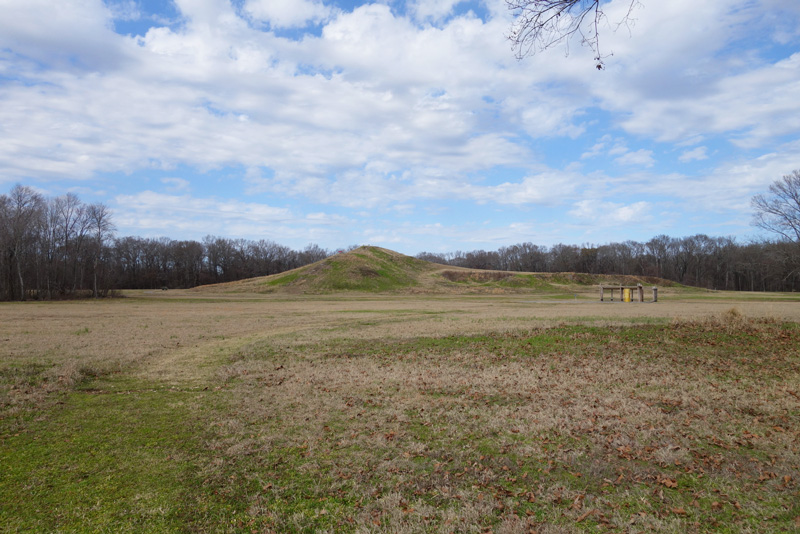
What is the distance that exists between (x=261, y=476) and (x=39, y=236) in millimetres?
76339

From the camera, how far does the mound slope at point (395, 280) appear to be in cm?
7025

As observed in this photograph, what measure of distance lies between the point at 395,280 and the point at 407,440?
6898 cm

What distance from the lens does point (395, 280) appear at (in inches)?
2992

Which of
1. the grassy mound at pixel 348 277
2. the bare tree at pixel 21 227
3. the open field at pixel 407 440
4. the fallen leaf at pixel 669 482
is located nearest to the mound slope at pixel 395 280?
the grassy mound at pixel 348 277

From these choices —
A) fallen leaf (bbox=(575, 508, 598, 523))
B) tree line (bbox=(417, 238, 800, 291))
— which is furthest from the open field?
tree line (bbox=(417, 238, 800, 291))

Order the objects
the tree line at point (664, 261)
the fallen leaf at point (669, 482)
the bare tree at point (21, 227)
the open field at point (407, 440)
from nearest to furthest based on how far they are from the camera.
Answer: the open field at point (407, 440), the fallen leaf at point (669, 482), the bare tree at point (21, 227), the tree line at point (664, 261)

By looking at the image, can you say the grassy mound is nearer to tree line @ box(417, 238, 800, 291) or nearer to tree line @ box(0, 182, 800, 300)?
tree line @ box(0, 182, 800, 300)

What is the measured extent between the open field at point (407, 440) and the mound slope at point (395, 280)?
55.6 meters

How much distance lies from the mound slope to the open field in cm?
5563

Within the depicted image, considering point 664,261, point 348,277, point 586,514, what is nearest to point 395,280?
point 348,277

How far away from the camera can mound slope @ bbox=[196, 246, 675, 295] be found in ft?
230

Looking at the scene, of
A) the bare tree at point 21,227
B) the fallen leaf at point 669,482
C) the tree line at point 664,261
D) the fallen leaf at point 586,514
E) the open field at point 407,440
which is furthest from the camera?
the tree line at point 664,261

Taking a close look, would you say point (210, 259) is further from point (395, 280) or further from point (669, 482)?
point (669, 482)

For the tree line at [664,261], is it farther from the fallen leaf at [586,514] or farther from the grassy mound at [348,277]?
the fallen leaf at [586,514]
